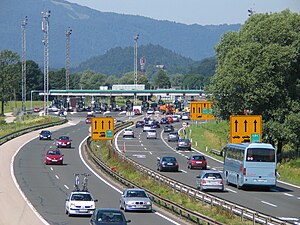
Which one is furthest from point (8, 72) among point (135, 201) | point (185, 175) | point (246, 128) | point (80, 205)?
point (80, 205)

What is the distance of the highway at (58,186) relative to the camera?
34344mm

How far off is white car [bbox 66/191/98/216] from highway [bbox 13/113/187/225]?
0.42 meters

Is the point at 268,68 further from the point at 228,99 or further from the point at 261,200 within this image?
the point at 261,200

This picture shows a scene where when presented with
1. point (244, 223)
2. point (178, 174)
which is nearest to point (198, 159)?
point (178, 174)

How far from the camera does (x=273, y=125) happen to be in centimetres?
6712

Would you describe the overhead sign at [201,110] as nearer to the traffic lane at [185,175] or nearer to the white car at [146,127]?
the traffic lane at [185,175]

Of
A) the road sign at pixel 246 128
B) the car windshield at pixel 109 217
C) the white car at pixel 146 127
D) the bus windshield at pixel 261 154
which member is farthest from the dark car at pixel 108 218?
the white car at pixel 146 127

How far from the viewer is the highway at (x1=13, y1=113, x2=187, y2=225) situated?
34.3 metres

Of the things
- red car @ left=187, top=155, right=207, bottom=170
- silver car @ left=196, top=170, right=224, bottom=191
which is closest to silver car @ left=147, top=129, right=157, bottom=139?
red car @ left=187, top=155, right=207, bottom=170

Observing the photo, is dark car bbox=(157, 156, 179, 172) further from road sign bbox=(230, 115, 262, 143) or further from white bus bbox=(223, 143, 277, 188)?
white bus bbox=(223, 143, 277, 188)

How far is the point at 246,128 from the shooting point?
191ft

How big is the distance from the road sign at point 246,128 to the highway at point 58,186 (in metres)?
10.2

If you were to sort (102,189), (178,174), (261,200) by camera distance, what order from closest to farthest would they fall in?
(261,200) → (102,189) → (178,174)

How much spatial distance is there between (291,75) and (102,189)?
29.3 m
